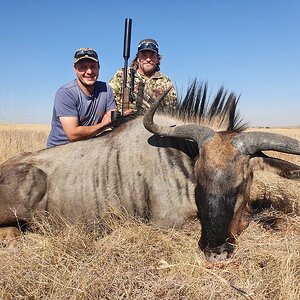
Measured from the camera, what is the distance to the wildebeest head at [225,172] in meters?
2.98

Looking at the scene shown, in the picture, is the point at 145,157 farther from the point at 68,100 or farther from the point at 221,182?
the point at 68,100

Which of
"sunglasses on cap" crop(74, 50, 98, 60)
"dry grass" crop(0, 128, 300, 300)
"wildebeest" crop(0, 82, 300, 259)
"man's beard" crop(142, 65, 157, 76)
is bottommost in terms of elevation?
"dry grass" crop(0, 128, 300, 300)

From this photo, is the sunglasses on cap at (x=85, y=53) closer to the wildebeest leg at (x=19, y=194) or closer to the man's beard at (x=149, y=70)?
the man's beard at (x=149, y=70)

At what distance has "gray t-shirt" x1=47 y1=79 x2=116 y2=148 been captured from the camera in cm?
522

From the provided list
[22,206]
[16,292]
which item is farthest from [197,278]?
[22,206]

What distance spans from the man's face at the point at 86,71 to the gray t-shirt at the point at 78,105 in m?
0.14

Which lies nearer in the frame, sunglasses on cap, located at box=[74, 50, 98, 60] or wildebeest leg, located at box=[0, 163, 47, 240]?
wildebeest leg, located at box=[0, 163, 47, 240]

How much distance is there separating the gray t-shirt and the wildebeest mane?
154 centimetres

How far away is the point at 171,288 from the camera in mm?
2494

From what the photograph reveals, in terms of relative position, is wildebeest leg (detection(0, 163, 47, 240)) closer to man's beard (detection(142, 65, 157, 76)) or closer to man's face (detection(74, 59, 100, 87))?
man's face (detection(74, 59, 100, 87))

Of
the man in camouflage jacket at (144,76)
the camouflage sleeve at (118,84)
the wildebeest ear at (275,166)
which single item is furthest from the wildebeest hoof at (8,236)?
the camouflage sleeve at (118,84)

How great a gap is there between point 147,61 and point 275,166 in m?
3.69

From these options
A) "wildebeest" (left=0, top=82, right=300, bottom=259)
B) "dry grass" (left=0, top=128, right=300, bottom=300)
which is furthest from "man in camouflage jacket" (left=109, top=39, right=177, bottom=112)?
"dry grass" (left=0, top=128, right=300, bottom=300)

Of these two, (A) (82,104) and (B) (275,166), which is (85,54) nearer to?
(A) (82,104)
